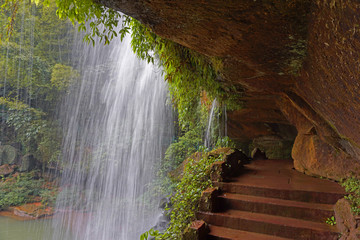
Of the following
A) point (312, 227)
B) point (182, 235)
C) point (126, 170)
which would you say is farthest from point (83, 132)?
point (312, 227)

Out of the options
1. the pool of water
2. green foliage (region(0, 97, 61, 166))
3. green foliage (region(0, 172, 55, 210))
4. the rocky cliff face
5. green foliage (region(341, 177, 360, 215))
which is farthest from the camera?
green foliage (region(0, 97, 61, 166))

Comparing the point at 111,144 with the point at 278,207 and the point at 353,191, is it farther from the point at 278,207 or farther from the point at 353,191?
the point at 353,191

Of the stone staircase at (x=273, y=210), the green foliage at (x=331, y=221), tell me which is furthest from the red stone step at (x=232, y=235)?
the green foliage at (x=331, y=221)

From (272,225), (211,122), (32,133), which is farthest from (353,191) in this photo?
(32,133)

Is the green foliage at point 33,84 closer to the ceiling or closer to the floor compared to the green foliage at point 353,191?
closer to the ceiling

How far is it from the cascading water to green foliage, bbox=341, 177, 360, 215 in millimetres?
8916

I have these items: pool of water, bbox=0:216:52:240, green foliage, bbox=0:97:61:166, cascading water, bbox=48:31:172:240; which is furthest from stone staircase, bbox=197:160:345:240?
green foliage, bbox=0:97:61:166

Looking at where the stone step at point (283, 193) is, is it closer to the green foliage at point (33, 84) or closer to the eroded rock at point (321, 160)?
the eroded rock at point (321, 160)

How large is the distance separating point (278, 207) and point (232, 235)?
1009 millimetres

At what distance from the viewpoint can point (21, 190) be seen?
1267 centimetres

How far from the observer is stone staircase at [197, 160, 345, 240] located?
353 centimetres

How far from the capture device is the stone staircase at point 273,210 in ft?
11.6

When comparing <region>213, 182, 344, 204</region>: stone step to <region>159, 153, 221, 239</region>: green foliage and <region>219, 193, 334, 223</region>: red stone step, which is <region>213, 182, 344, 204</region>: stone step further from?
<region>159, 153, 221, 239</region>: green foliage

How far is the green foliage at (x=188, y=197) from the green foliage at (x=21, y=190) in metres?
10.9
